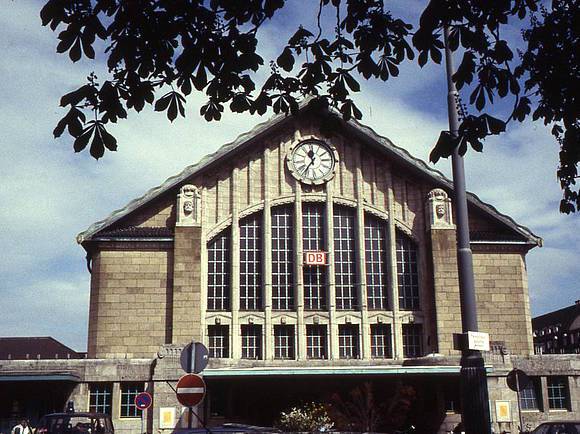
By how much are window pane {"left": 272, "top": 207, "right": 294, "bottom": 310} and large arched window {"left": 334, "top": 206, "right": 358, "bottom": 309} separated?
6.71ft

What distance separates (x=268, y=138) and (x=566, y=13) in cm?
2615

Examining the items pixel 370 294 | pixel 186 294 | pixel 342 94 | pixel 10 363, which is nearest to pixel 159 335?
pixel 186 294

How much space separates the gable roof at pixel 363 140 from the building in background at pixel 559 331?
125ft

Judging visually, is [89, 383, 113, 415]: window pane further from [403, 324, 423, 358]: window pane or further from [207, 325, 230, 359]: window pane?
[403, 324, 423, 358]: window pane

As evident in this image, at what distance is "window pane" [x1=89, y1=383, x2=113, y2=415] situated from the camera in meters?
29.5

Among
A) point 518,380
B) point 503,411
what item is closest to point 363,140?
point 503,411

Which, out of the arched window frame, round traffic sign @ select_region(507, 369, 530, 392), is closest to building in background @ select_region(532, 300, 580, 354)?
the arched window frame

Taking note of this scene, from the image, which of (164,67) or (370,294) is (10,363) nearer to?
(370,294)

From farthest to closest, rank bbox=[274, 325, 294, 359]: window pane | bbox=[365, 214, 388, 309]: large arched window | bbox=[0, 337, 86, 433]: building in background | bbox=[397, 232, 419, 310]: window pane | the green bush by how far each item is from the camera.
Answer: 1. bbox=[397, 232, 419, 310]: window pane
2. bbox=[365, 214, 388, 309]: large arched window
3. bbox=[274, 325, 294, 359]: window pane
4. bbox=[0, 337, 86, 433]: building in background
5. the green bush

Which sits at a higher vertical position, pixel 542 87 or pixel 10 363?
pixel 542 87

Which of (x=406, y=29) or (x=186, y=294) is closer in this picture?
(x=406, y=29)

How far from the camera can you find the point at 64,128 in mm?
6895

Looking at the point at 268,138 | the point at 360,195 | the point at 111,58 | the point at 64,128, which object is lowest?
the point at 64,128

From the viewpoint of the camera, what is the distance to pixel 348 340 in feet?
107
